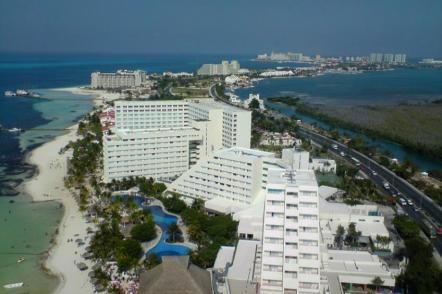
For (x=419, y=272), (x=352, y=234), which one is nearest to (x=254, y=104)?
(x=352, y=234)

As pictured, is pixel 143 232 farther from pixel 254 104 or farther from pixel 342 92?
pixel 342 92

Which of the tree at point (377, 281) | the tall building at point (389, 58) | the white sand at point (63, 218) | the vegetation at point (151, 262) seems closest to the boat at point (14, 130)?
the white sand at point (63, 218)

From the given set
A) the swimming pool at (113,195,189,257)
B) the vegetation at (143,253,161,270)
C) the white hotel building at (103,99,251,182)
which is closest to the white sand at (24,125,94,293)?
the vegetation at (143,253,161,270)

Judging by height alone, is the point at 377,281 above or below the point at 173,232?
above

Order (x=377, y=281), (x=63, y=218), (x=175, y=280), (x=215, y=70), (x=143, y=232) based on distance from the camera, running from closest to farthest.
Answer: (x=175, y=280) < (x=377, y=281) < (x=143, y=232) < (x=63, y=218) < (x=215, y=70)

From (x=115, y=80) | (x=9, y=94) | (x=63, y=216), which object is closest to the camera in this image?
(x=63, y=216)

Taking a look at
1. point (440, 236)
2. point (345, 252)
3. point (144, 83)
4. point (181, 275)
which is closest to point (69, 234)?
point (181, 275)

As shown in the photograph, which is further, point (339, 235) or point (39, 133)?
point (39, 133)
